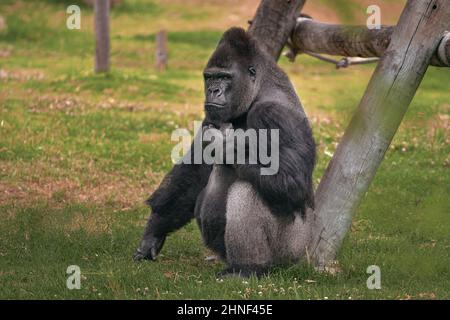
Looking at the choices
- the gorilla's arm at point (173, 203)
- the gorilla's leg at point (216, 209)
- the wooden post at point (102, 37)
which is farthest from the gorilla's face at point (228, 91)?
the wooden post at point (102, 37)

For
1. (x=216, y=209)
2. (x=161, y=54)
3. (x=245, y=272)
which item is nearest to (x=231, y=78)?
(x=216, y=209)

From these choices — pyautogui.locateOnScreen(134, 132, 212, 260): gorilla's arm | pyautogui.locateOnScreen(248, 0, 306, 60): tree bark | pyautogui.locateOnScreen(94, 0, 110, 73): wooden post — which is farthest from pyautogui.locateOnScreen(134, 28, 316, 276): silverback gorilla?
pyautogui.locateOnScreen(94, 0, 110, 73): wooden post

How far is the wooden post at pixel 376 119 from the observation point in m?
5.35

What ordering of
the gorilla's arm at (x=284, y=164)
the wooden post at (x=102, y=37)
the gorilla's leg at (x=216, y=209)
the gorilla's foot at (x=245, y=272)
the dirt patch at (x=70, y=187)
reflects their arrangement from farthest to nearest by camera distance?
the wooden post at (x=102, y=37) < the dirt patch at (x=70, y=187) < the gorilla's leg at (x=216, y=209) < the gorilla's foot at (x=245, y=272) < the gorilla's arm at (x=284, y=164)

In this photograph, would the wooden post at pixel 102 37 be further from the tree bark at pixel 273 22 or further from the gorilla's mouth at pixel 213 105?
the gorilla's mouth at pixel 213 105

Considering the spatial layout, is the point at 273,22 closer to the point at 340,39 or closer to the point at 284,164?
the point at 340,39

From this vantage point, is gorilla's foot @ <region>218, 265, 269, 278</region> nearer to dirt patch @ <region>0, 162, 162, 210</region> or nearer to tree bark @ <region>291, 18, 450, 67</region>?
tree bark @ <region>291, 18, 450, 67</region>

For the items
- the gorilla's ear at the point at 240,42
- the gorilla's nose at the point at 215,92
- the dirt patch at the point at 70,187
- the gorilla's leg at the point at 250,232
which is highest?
the gorilla's ear at the point at 240,42

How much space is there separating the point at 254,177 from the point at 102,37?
30.0 feet

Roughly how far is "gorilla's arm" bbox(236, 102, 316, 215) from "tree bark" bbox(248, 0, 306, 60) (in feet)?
6.27

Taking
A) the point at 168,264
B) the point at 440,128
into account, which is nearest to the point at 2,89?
the point at 440,128

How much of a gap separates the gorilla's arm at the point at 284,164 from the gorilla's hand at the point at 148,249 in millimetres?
1062

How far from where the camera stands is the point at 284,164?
16.4 ft

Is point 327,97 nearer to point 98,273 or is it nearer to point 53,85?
point 53,85
